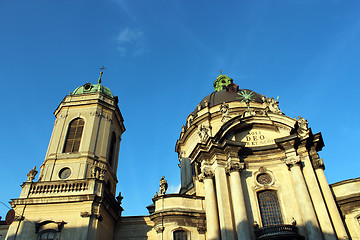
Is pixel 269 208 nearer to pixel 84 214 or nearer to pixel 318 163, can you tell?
pixel 318 163

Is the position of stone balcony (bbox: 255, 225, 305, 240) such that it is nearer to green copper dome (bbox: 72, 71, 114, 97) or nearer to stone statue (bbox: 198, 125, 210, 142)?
stone statue (bbox: 198, 125, 210, 142)

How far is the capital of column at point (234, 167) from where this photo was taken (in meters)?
20.8

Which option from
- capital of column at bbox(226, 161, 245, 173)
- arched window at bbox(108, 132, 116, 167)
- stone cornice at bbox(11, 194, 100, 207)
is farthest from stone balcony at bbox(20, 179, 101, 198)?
capital of column at bbox(226, 161, 245, 173)

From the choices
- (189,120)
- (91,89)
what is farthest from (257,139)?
(91,89)

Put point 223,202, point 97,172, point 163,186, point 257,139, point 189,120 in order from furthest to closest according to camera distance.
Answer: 1. point 189,120
2. point 257,139
3. point 163,186
4. point 97,172
5. point 223,202

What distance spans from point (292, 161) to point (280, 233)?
Answer: 556 cm

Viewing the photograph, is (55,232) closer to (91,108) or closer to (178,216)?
(178,216)

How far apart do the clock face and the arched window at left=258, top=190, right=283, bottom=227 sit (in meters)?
14.8

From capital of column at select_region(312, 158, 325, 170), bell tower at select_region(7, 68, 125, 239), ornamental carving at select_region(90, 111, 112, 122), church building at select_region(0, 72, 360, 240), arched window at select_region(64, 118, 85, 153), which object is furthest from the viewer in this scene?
ornamental carving at select_region(90, 111, 112, 122)

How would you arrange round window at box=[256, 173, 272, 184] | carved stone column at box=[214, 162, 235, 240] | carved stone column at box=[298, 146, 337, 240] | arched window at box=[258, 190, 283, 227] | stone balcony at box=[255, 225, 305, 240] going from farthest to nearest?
round window at box=[256, 173, 272, 184] → arched window at box=[258, 190, 283, 227] → carved stone column at box=[214, 162, 235, 240] → carved stone column at box=[298, 146, 337, 240] → stone balcony at box=[255, 225, 305, 240]

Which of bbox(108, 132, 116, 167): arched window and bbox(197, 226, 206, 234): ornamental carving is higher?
bbox(108, 132, 116, 167): arched window

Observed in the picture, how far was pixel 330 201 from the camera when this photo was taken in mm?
18625

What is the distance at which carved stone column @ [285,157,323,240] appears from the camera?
17.2 meters

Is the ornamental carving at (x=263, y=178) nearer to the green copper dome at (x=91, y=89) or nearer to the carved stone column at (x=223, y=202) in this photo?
the carved stone column at (x=223, y=202)
